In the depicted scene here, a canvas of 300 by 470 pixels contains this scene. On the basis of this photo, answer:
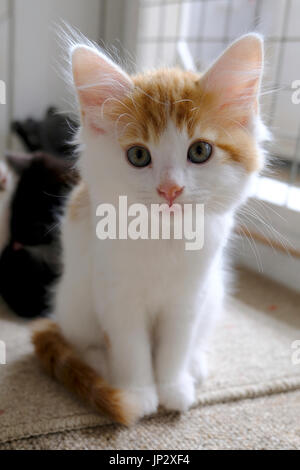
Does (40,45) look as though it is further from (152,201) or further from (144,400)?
(144,400)

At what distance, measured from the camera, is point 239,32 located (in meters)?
1.38

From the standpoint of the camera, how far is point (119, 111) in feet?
2.87

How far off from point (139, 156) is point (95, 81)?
168 mm

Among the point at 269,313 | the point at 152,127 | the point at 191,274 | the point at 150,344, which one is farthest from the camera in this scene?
the point at 269,313

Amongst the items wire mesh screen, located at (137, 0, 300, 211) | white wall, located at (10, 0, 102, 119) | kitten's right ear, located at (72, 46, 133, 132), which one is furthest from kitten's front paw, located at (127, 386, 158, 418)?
white wall, located at (10, 0, 102, 119)

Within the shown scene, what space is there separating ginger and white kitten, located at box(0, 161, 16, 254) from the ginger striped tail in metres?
0.56

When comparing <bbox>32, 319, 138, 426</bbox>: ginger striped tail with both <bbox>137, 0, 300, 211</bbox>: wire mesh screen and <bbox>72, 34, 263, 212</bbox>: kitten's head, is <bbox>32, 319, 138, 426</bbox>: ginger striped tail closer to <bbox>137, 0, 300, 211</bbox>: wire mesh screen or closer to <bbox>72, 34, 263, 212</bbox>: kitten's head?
<bbox>72, 34, 263, 212</bbox>: kitten's head

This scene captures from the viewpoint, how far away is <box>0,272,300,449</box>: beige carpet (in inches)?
36.5

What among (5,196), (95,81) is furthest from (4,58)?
(95,81)

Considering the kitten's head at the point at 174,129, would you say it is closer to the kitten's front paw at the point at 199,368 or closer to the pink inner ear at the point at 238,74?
the pink inner ear at the point at 238,74

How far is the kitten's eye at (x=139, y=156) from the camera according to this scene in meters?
0.83
